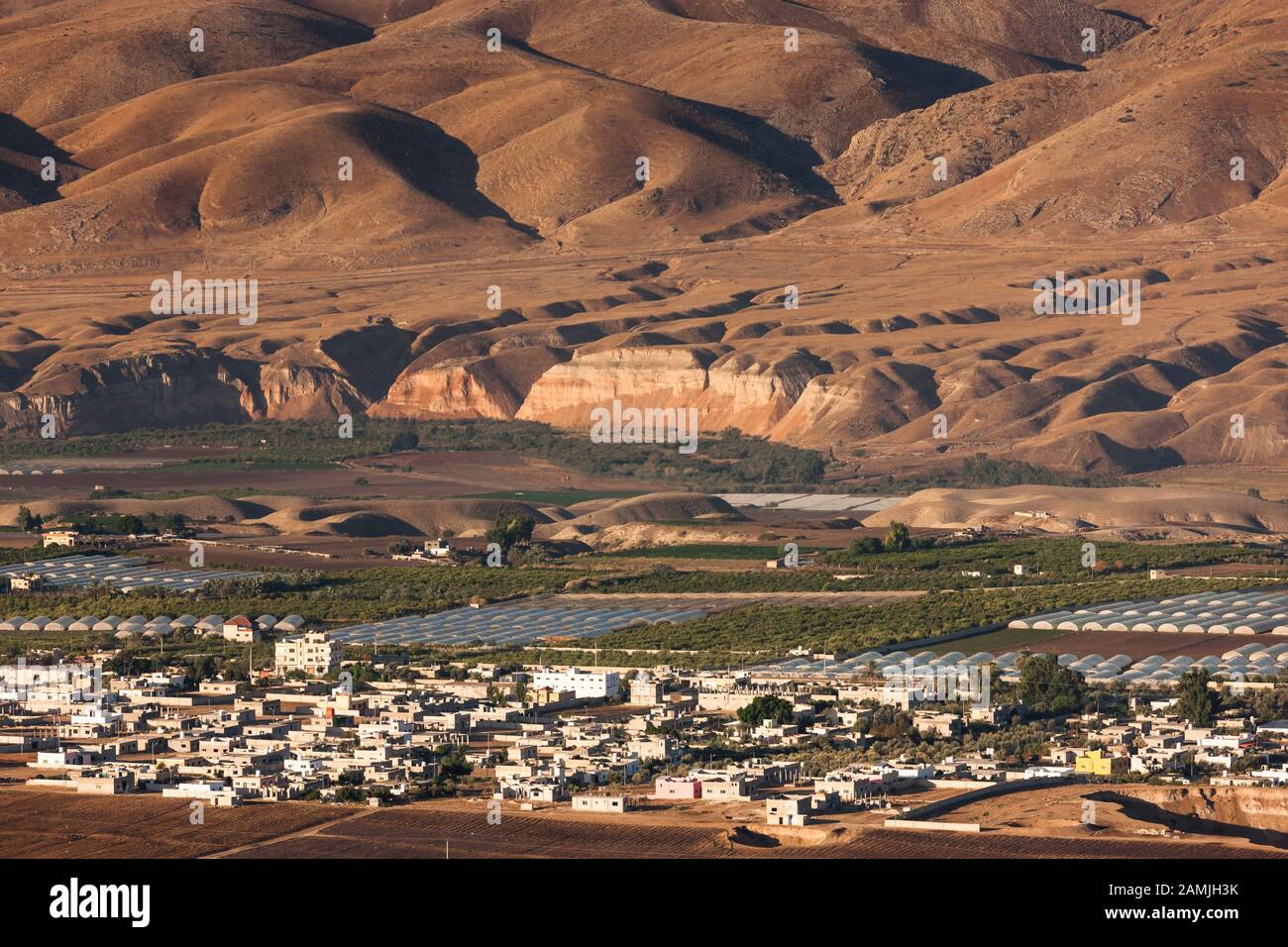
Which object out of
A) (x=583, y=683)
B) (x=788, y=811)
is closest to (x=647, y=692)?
(x=583, y=683)

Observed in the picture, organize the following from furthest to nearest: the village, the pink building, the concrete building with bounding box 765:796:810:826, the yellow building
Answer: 1. the yellow building
2. the village
3. the pink building
4. the concrete building with bounding box 765:796:810:826

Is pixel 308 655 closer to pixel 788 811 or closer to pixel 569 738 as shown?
pixel 569 738

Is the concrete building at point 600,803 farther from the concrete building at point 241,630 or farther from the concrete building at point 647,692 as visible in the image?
the concrete building at point 241,630

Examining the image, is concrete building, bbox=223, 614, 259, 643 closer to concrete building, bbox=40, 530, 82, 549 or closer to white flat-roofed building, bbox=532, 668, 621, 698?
white flat-roofed building, bbox=532, 668, 621, 698

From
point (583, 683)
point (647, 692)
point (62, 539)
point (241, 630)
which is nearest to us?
point (647, 692)

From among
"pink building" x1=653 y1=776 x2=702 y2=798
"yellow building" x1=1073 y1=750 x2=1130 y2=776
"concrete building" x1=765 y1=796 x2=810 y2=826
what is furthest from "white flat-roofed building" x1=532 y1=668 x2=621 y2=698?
"concrete building" x1=765 y1=796 x2=810 y2=826
